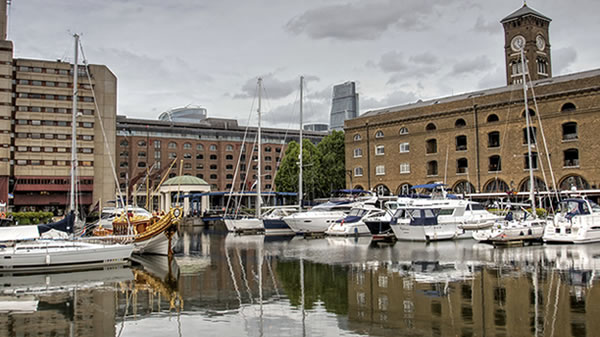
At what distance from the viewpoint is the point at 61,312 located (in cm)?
1512

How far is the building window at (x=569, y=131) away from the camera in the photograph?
5291 cm

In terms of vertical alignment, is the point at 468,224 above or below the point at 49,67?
below

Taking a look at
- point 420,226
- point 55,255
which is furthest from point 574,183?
point 55,255

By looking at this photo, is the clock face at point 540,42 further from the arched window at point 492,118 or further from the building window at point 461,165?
the building window at point 461,165

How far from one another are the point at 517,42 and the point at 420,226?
51.8m

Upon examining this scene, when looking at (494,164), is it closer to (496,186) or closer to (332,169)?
Answer: (496,186)

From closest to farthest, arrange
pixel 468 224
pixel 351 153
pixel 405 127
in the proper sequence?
pixel 468 224 → pixel 405 127 → pixel 351 153

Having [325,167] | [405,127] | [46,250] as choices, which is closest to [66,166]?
[325,167]

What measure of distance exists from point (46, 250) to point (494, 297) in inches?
720

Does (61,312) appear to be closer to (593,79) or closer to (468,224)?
(468,224)

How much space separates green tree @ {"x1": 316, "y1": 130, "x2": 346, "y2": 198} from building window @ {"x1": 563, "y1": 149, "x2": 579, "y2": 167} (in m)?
30.5

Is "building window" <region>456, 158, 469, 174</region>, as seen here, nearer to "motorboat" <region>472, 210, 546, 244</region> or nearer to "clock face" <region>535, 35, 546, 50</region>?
"clock face" <region>535, 35, 546, 50</region>

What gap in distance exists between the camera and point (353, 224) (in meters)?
41.4

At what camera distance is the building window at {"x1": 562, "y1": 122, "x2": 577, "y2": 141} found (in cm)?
5291
